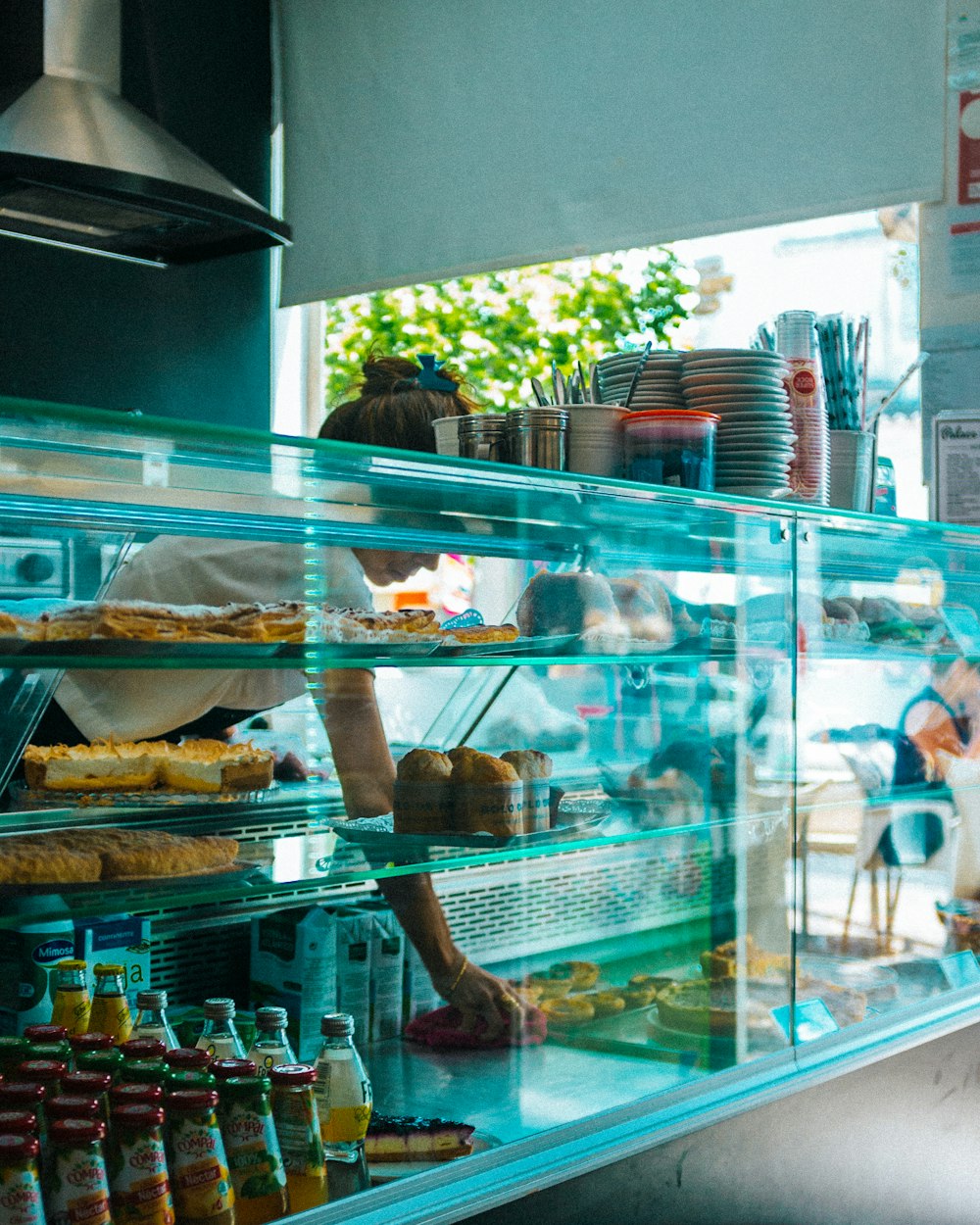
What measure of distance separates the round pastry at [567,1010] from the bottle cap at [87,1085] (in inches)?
35.5

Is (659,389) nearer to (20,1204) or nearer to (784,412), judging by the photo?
(784,412)

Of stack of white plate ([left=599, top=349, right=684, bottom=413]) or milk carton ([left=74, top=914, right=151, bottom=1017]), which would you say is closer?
milk carton ([left=74, top=914, right=151, bottom=1017])

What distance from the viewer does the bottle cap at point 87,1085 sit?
4.04 ft

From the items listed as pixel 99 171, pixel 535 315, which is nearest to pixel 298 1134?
pixel 99 171

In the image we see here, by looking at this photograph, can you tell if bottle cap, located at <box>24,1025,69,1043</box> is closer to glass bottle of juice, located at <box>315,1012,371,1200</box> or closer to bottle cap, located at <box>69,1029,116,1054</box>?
bottle cap, located at <box>69,1029,116,1054</box>

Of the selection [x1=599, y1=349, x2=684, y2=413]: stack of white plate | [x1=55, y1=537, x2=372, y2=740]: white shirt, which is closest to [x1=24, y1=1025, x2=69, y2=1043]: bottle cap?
[x1=55, y1=537, x2=372, y2=740]: white shirt

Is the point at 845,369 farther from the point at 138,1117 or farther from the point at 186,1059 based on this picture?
the point at 138,1117

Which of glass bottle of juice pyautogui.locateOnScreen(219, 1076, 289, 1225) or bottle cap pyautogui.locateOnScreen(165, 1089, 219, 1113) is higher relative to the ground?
bottle cap pyautogui.locateOnScreen(165, 1089, 219, 1113)

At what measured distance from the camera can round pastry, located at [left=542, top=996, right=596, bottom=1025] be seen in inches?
79.0

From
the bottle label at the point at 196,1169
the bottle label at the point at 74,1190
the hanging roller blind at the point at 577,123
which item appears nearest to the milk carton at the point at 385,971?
the bottle label at the point at 196,1169

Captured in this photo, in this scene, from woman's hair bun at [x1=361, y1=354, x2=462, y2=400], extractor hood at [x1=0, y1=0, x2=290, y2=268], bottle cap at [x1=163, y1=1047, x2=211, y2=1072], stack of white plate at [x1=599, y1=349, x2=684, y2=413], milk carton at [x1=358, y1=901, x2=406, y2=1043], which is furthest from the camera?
extractor hood at [x1=0, y1=0, x2=290, y2=268]

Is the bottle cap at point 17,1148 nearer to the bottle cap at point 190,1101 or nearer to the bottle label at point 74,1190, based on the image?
the bottle label at point 74,1190

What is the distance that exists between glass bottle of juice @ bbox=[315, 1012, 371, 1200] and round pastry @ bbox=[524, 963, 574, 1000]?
52 cm

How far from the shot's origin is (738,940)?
6.86 feet
